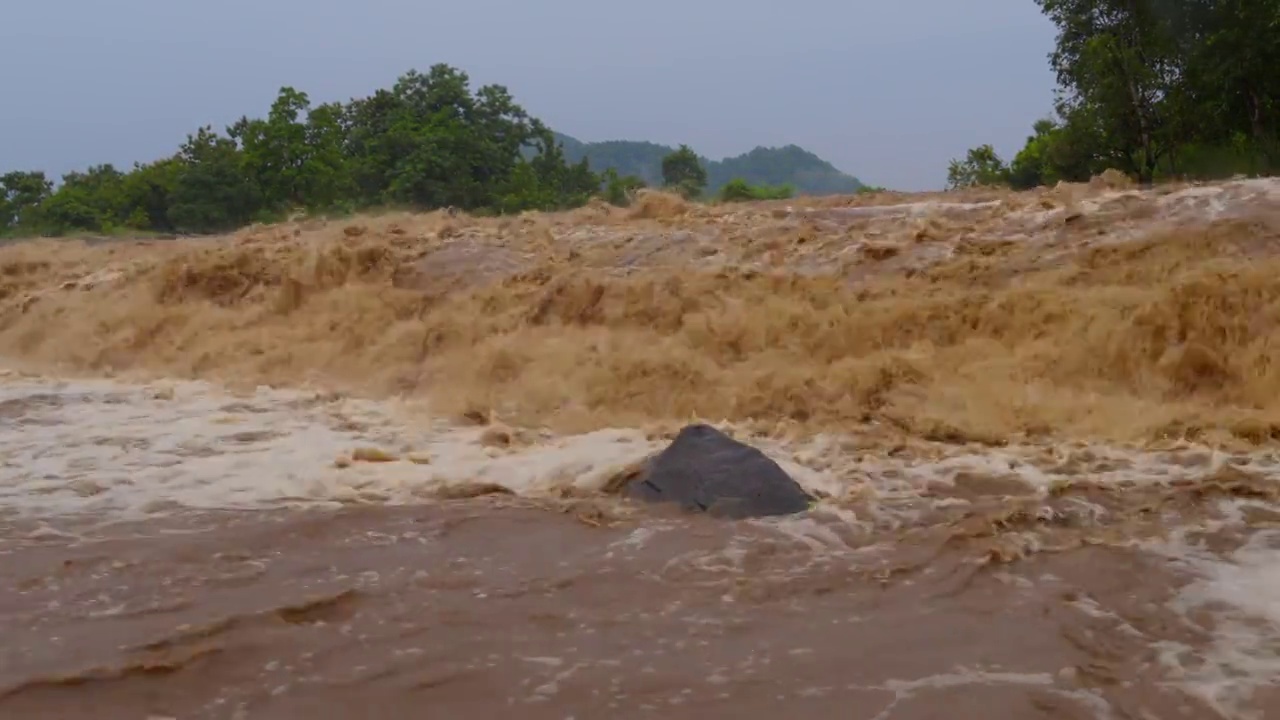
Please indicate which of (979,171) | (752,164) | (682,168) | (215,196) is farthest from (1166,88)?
(752,164)

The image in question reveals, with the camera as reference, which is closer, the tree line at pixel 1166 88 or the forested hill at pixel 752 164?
the tree line at pixel 1166 88

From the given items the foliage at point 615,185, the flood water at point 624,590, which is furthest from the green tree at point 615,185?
the flood water at point 624,590

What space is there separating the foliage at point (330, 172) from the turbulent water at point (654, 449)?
15150 millimetres

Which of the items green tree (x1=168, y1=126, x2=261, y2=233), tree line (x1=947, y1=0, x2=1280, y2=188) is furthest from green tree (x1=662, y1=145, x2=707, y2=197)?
tree line (x1=947, y1=0, x2=1280, y2=188)

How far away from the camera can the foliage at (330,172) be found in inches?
1075

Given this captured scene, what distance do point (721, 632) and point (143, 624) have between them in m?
1.83

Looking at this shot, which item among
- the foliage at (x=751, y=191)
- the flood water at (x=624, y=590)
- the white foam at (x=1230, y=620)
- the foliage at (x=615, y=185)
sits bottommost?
the white foam at (x=1230, y=620)

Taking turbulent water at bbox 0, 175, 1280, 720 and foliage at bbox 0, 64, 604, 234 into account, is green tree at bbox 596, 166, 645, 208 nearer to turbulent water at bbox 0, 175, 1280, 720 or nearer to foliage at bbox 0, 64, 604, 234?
foliage at bbox 0, 64, 604, 234

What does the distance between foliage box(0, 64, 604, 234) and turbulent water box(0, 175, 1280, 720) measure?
15.1m

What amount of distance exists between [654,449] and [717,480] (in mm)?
1216

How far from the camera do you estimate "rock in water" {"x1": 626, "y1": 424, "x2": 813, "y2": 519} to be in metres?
4.95

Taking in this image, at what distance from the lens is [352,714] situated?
3049mm

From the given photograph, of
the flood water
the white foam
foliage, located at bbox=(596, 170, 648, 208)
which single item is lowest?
the white foam

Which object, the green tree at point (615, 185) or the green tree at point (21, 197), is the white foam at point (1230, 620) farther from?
the green tree at point (21, 197)
